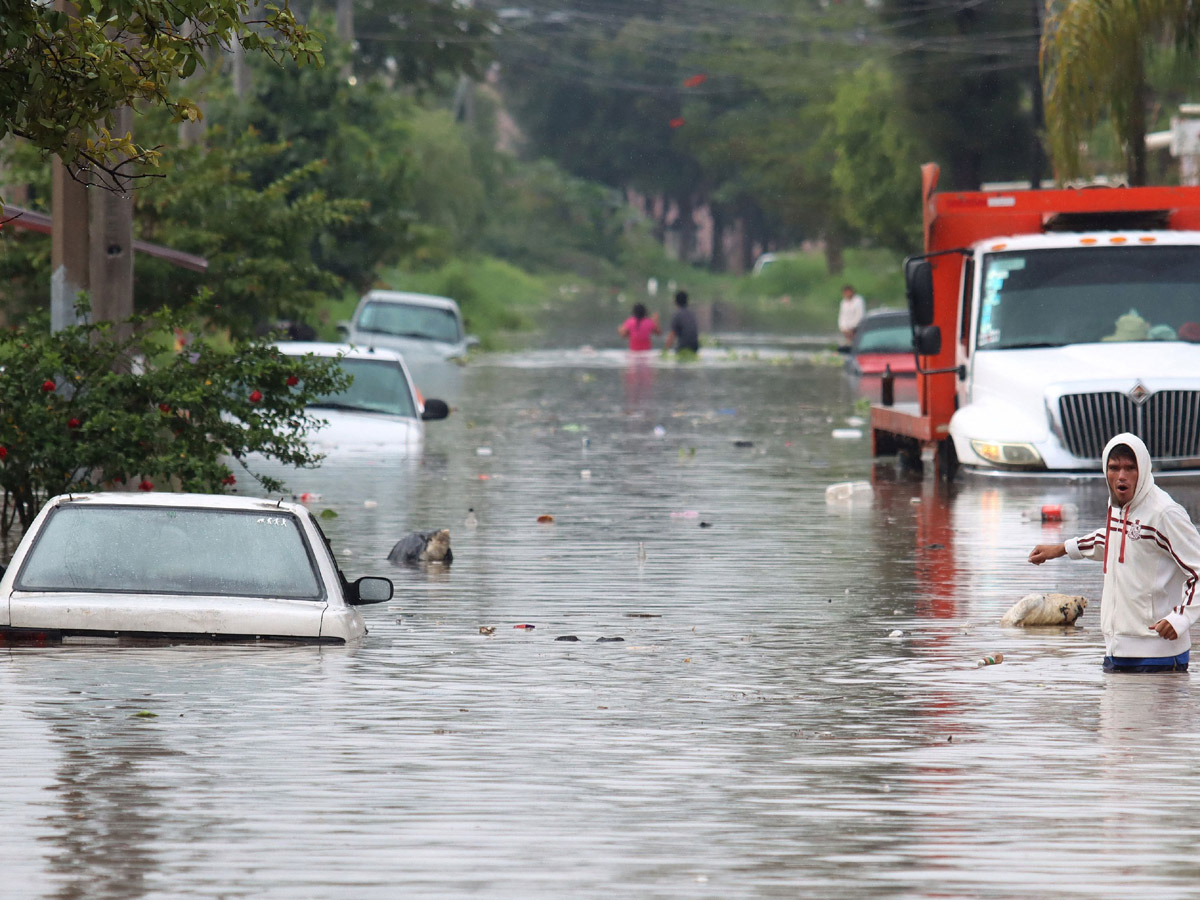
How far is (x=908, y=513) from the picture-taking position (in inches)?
810

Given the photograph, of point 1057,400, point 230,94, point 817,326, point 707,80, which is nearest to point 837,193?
point 817,326

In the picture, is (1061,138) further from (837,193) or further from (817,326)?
(837,193)

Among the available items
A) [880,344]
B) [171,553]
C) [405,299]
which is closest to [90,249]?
[171,553]

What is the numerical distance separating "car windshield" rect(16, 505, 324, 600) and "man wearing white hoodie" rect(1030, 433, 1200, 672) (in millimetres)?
3469

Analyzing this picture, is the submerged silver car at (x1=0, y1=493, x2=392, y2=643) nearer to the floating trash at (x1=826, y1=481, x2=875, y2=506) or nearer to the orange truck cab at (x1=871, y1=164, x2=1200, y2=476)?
the floating trash at (x1=826, y1=481, x2=875, y2=506)

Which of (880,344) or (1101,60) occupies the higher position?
(1101,60)

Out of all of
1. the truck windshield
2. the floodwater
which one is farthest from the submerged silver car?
the truck windshield

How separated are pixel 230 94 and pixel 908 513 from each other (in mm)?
24244

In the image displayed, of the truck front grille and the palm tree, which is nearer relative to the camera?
the truck front grille

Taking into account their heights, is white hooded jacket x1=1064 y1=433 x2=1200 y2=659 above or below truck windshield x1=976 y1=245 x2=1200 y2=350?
below

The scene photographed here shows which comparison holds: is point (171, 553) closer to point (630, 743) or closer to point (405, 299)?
point (630, 743)

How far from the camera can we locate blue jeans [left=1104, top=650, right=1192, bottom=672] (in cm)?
1127

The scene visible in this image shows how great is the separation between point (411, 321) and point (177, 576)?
36.1m

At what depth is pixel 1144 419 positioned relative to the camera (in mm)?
20828
